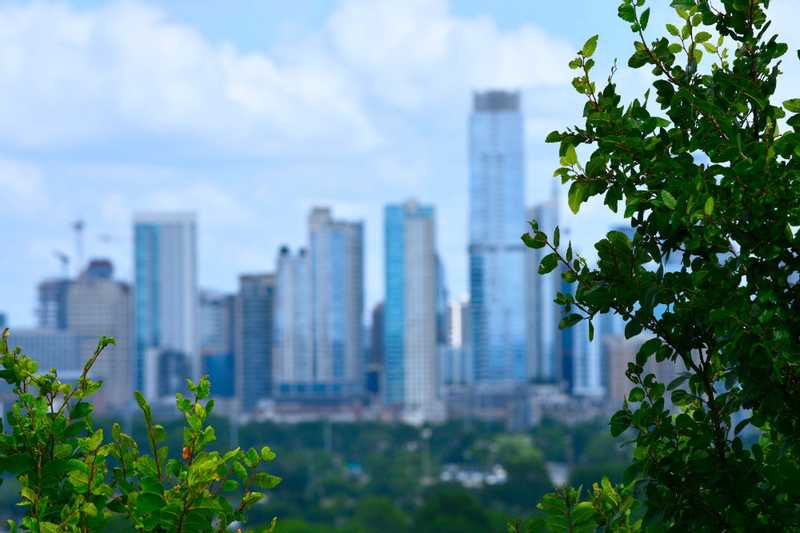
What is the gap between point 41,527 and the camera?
2549 millimetres

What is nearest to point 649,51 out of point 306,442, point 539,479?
point 539,479

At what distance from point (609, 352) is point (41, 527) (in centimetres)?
13984

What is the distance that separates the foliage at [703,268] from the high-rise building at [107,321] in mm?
146586

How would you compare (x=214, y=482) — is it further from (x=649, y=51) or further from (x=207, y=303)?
(x=207, y=303)

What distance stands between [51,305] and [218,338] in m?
19.5

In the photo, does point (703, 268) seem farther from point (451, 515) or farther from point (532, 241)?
point (451, 515)

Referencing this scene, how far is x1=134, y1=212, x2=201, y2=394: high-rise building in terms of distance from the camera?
502 ft

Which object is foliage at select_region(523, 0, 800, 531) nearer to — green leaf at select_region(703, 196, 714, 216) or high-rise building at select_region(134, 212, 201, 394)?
green leaf at select_region(703, 196, 714, 216)

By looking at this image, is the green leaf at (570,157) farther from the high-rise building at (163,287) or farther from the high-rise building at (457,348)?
the high-rise building at (457,348)

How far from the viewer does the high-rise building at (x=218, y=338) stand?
152875 mm

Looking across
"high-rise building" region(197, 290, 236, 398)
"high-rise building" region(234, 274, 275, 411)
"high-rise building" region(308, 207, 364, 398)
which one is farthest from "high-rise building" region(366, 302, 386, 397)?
"high-rise building" region(197, 290, 236, 398)

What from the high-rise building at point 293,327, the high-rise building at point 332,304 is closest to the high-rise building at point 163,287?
the high-rise building at point 293,327

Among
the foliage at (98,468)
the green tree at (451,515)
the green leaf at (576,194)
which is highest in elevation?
the green leaf at (576,194)

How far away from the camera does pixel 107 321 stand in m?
152
